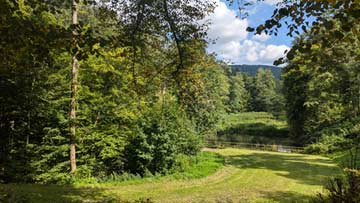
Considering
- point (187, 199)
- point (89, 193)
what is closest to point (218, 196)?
point (187, 199)

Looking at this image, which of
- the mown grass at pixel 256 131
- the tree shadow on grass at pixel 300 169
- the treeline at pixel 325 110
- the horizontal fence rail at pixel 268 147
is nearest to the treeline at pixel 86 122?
the tree shadow on grass at pixel 300 169

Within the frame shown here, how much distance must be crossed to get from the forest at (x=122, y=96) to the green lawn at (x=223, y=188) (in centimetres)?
8

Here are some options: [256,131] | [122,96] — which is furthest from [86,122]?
[256,131]

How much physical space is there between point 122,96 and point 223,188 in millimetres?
5957

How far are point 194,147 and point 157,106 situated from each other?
610 centimetres

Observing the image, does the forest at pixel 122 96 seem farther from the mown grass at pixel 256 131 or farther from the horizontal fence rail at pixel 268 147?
the mown grass at pixel 256 131

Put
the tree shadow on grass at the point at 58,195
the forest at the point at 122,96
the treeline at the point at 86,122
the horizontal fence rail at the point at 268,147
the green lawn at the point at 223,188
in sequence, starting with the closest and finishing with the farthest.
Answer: the forest at the point at 122,96 → the tree shadow on grass at the point at 58,195 → the green lawn at the point at 223,188 → the treeline at the point at 86,122 → the horizontal fence rail at the point at 268,147

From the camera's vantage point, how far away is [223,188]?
12.5 meters

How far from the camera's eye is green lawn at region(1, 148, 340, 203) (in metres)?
9.46

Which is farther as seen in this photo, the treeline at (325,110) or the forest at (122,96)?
the treeline at (325,110)

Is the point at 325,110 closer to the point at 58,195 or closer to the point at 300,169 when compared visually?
the point at 300,169

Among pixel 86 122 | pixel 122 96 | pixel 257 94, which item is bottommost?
pixel 86 122

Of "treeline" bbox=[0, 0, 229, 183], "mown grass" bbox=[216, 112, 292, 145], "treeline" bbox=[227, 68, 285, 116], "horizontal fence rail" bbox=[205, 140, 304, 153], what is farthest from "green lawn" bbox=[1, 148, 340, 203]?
"treeline" bbox=[227, 68, 285, 116]

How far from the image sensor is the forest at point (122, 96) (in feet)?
11.2
